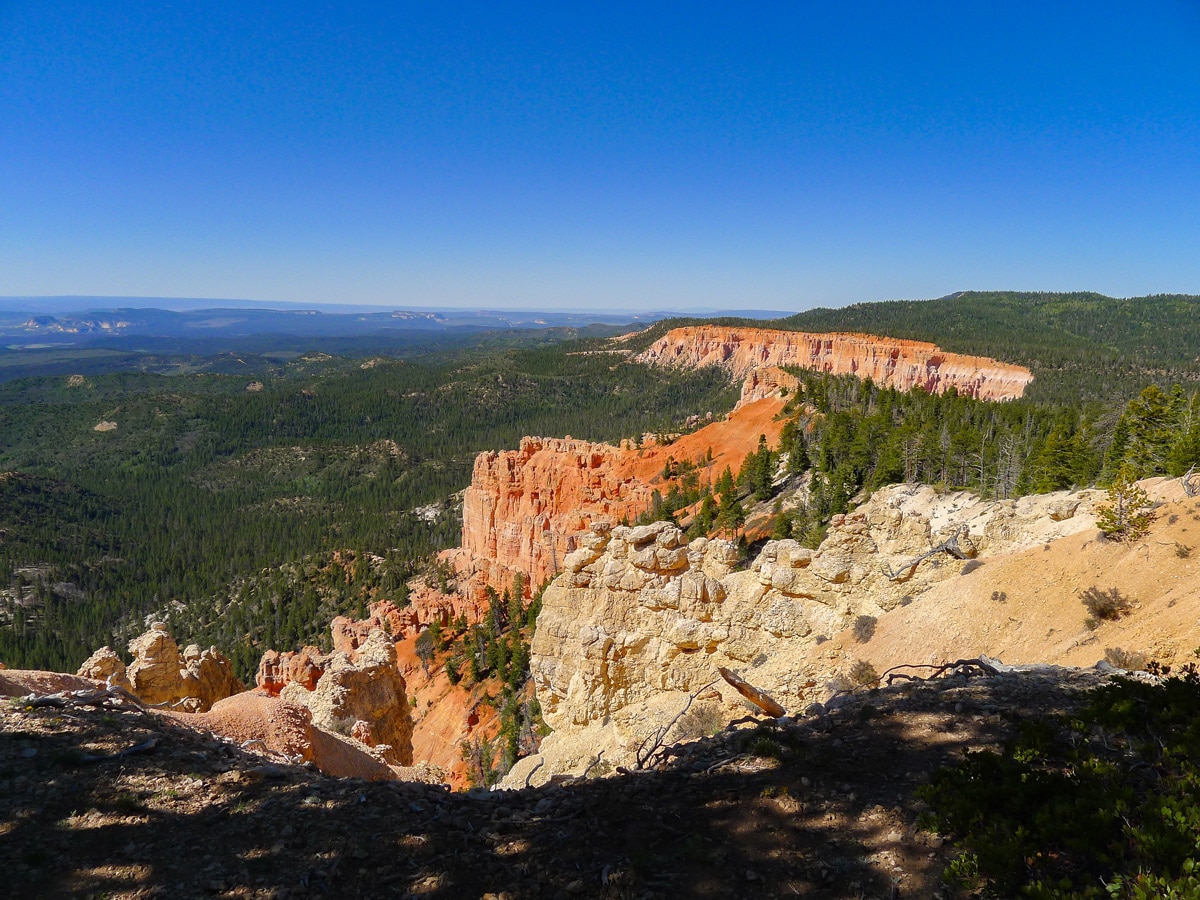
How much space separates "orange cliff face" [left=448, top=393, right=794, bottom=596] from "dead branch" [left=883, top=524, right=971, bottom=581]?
32.5 meters

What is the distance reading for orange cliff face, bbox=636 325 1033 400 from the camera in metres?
116

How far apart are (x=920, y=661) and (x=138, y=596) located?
93.4m

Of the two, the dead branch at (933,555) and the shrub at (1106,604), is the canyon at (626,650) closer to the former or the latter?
the dead branch at (933,555)

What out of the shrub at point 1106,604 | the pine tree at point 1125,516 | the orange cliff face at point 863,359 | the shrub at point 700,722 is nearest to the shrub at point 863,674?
the shrub at point 700,722

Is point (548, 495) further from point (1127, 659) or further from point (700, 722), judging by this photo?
point (1127, 659)

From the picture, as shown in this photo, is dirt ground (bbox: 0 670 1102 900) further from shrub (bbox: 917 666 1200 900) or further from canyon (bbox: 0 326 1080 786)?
canyon (bbox: 0 326 1080 786)

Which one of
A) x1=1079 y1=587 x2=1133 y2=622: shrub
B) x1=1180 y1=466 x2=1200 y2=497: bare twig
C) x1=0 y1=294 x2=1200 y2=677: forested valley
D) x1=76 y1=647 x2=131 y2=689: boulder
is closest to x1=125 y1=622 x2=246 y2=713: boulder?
x1=76 y1=647 x2=131 y2=689: boulder

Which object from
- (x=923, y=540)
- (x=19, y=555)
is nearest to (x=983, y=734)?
(x=923, y=540)

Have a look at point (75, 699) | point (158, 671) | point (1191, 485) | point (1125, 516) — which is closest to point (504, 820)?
point (75, 699)

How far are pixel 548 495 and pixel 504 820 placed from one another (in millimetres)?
51917

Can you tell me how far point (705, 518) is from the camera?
4194cm

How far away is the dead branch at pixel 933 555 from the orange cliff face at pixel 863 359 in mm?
87721

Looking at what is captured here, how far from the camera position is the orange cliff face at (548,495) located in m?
52.5

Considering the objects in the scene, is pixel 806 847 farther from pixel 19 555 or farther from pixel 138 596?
pixel 19 555
